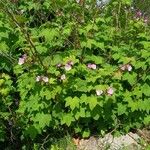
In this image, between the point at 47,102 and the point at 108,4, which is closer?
the point at 47,102

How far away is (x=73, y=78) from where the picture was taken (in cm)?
500

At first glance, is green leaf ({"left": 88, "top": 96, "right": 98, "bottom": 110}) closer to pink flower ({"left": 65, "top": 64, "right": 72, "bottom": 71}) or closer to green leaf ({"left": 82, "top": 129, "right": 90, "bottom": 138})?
pink flower ({"left": 65, "top": 64, "right": 72, "bottom": 71})

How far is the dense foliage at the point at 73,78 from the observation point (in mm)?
4906

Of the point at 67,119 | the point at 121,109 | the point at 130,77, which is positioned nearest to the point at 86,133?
the point at 67,119

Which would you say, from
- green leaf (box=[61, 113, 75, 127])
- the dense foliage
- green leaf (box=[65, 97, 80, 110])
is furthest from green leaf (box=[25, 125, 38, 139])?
green leaf (box=[65, 97, 80, 110])

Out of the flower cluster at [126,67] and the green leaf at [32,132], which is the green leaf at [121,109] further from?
the green leaf at [32,132]

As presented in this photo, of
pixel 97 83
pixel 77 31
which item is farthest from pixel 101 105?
pixel 77 31

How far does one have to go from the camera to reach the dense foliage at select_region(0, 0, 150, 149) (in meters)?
4.91

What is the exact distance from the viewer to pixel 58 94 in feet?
16.2

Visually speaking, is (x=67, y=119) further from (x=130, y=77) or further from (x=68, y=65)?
(x=130, y=77)

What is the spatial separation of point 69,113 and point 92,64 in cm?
58

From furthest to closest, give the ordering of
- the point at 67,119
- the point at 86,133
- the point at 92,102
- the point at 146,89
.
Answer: the point at 86,133
the point at 146,89
the point at 67,119
the point at 92,102

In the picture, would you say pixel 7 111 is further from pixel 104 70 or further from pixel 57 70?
pixel 104 70

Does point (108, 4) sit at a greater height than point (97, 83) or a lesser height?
greater
